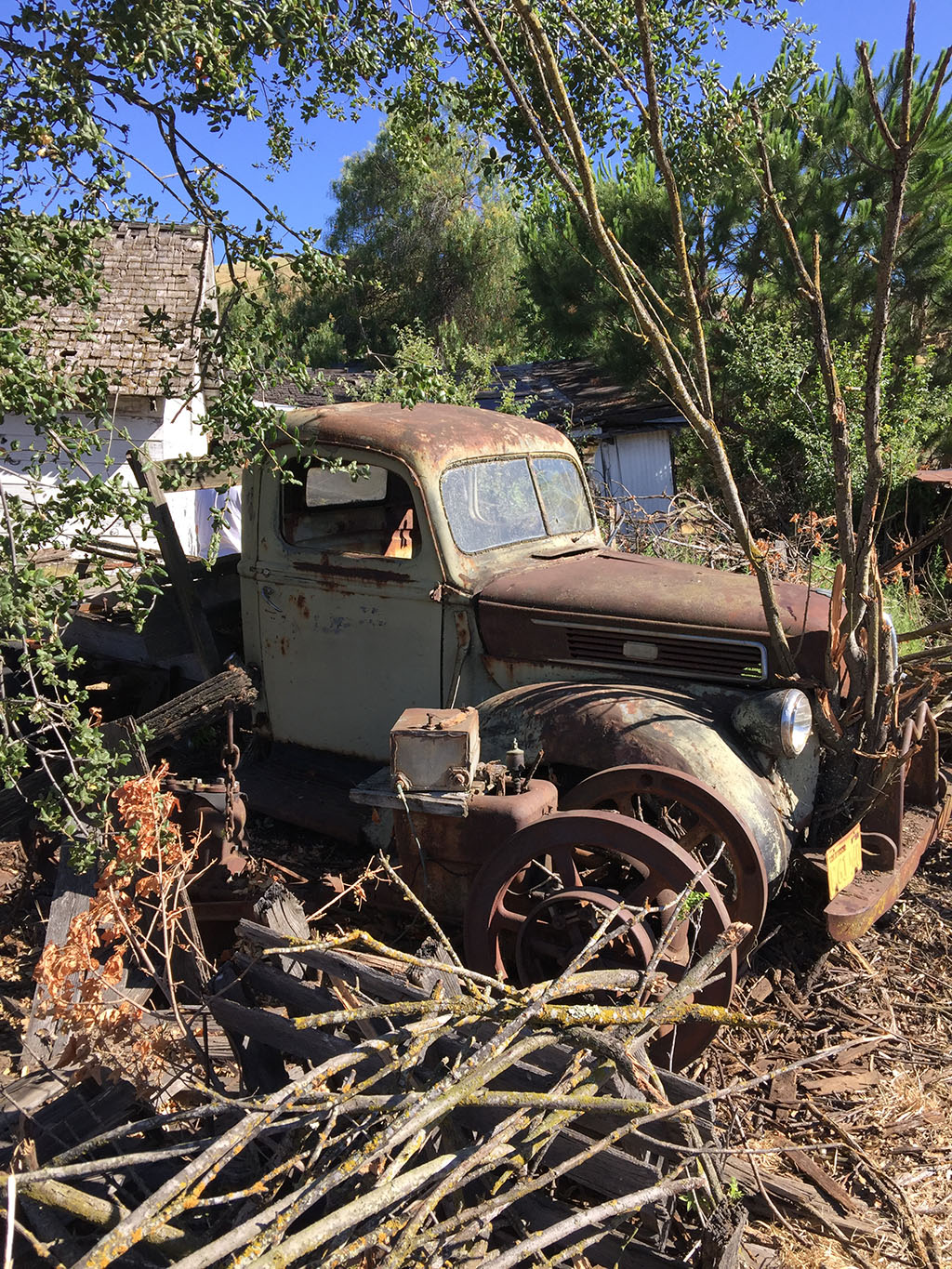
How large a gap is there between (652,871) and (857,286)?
11.5 m

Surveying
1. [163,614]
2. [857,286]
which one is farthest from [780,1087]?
[857,286]

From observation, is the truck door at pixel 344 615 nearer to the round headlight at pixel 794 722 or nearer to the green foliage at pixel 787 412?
the round headlight at pixel 794 722

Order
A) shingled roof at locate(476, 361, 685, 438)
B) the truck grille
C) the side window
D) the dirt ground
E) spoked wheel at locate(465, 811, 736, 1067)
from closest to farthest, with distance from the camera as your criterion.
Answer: the dirt ground < spoked wheel at locate(465, 811, 736, 1067) < the truck grille < the side window < shingled roof at locate(476, 361, 685, 438)

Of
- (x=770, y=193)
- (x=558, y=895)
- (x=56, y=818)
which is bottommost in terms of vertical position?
(x=558, y=895)

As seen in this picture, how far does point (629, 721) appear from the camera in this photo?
351cm

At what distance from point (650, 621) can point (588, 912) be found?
1.19 meters

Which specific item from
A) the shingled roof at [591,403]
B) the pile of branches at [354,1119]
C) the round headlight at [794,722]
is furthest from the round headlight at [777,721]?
the shingled roof at [591,403]

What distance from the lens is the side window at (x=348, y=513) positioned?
464 cm

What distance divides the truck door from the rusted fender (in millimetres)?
615

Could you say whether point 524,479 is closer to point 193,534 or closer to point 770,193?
point 770,193

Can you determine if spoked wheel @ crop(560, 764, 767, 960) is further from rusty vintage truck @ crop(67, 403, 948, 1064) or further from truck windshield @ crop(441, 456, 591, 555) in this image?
truck windshield @ crop(441, 456, 591, 555)

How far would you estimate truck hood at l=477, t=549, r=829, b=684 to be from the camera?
370 centimetres

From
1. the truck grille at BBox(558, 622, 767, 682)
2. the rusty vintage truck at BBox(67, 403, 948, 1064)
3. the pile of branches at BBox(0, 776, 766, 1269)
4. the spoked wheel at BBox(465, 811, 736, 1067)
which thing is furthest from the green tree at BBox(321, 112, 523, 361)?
the pile of branches at BBox(0, 776, 766, 1269)

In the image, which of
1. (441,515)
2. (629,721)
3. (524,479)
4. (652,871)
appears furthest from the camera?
(524,479)
